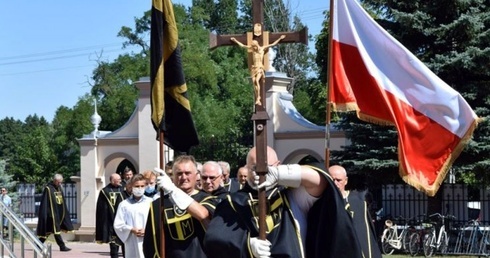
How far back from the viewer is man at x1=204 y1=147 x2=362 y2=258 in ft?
19.7

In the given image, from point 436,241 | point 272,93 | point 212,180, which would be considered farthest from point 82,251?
point 212,180

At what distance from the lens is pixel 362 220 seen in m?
7.90

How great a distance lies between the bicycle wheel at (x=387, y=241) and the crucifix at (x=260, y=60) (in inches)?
643

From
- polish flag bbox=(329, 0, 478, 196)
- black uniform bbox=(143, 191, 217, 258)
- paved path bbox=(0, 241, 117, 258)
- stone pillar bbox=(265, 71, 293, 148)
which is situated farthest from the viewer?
stone pillar bbox=(265, 71, 293, 148)

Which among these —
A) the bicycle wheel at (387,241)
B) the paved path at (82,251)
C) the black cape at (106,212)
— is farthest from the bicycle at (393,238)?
the black cape at (106,212)

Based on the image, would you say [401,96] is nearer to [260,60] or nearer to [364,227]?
[364,227]

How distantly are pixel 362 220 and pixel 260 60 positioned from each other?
194 centimetres

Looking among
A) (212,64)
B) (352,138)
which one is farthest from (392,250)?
(212,64)

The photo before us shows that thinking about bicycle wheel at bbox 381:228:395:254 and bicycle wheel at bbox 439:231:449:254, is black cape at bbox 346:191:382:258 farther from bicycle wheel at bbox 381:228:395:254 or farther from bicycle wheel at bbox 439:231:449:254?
bicycle wheel at bbox 439:231:449:254

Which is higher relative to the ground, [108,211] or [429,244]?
[108,211]

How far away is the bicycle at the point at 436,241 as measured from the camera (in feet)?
73.3

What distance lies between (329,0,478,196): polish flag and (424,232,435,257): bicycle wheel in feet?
40.3

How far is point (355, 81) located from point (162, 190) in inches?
129

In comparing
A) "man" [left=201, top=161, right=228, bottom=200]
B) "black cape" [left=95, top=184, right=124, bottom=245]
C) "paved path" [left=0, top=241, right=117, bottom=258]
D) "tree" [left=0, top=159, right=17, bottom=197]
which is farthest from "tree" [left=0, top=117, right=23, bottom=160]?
"man" [left=201, top=161, right=228, bottom=200]
